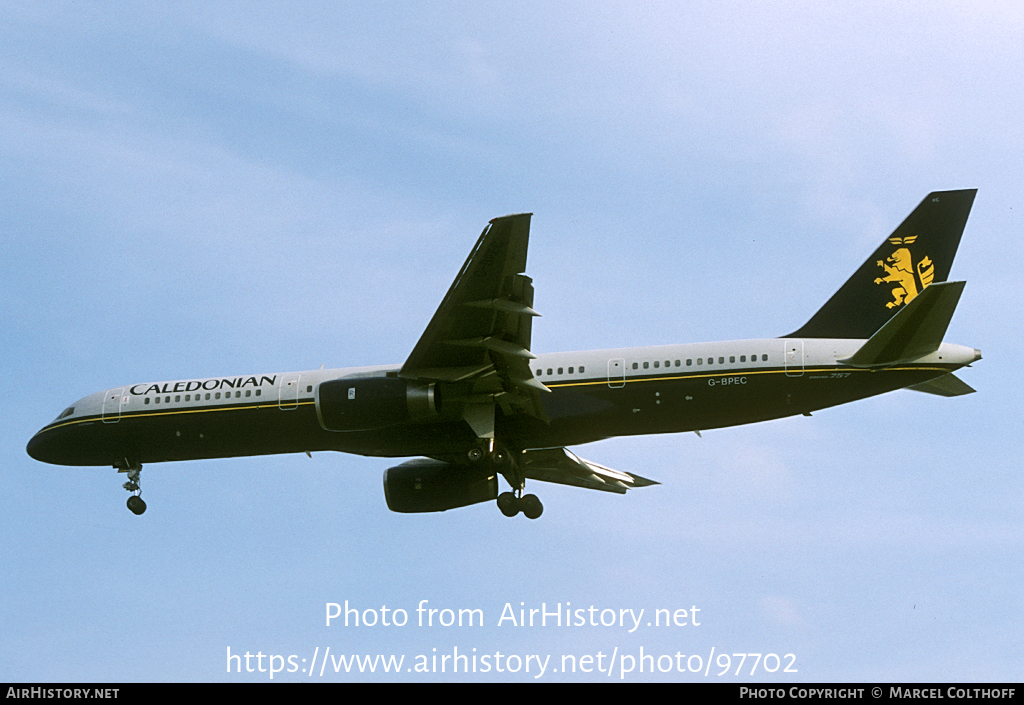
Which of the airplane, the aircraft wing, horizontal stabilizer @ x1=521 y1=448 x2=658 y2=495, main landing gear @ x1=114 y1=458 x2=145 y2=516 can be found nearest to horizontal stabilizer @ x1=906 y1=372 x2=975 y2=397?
the airplane

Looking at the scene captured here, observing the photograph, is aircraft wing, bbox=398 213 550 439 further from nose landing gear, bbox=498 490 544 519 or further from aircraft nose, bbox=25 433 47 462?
aircraft nose, bbox=25 433 47 462

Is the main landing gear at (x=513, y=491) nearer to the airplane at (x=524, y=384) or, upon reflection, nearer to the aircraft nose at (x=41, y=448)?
the airplane at (x=524, y=384)

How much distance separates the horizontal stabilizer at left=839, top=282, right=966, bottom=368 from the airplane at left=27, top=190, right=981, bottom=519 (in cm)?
3

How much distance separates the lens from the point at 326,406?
78.8 feet

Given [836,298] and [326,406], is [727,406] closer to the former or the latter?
[836,298]

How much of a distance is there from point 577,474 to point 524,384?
6.64 meters

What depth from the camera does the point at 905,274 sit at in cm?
2461

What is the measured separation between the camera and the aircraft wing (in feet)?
70.8

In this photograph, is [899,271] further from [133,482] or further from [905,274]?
[133,482]

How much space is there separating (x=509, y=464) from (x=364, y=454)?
3.54 meters

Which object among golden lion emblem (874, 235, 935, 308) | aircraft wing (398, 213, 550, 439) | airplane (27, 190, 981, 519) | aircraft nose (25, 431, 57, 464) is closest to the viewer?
aircraft wing (398, 213, 550, 439)

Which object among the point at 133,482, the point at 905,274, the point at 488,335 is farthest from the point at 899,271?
the point at 133,482
